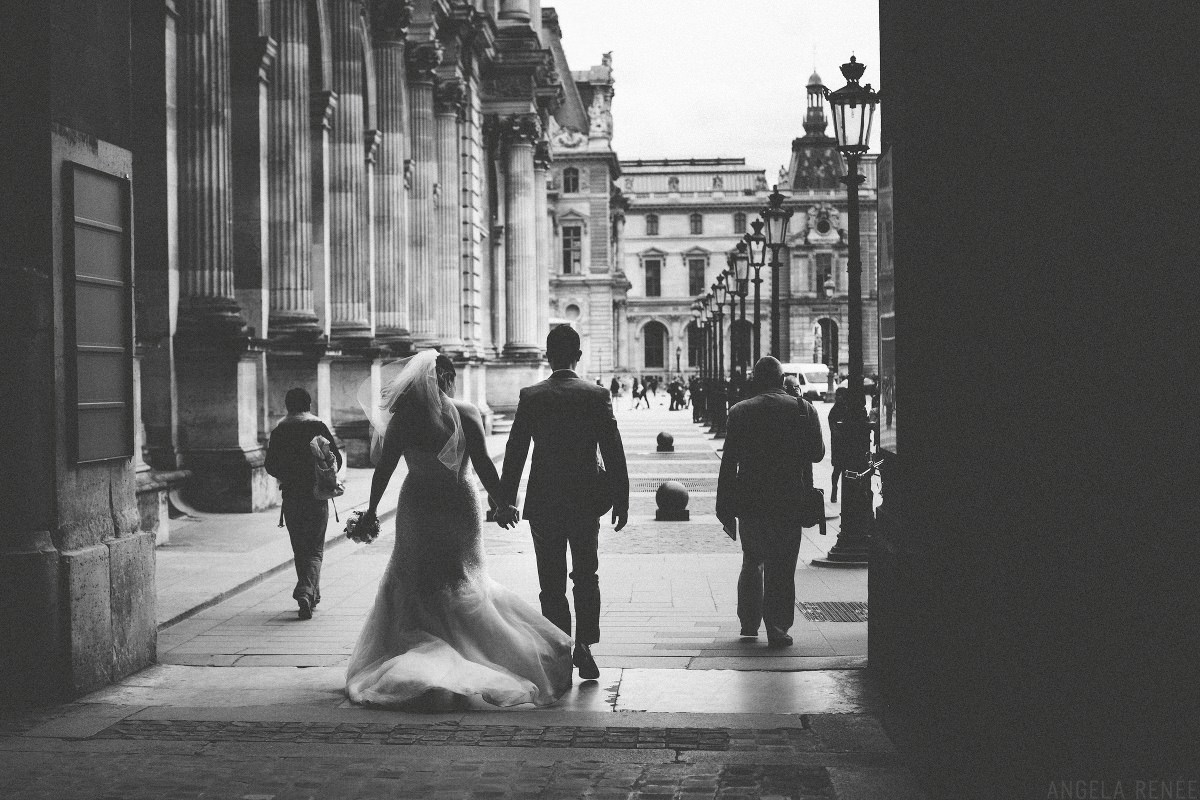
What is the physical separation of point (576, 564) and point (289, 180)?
46.3ft

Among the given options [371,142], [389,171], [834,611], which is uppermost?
[371,142]

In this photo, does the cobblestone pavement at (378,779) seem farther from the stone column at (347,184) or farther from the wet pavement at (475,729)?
the stone column at (347,184)

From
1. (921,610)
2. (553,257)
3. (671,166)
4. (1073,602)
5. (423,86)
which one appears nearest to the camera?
(1073,602)

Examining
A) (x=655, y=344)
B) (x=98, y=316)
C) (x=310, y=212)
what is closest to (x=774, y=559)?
(x=98, y=316)

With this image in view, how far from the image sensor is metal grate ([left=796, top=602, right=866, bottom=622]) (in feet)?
32.1

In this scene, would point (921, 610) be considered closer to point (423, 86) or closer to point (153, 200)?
point (153, 200)

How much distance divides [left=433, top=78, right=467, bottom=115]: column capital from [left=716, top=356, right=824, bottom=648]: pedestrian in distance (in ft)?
86.3

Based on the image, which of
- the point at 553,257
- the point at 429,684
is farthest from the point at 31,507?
the point at 553,257

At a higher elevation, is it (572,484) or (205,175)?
(205,175)

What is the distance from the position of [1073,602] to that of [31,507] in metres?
5.12

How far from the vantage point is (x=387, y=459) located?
7.52 metres

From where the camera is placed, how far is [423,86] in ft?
101

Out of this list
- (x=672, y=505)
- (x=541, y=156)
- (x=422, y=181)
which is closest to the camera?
(x=672, y=505)

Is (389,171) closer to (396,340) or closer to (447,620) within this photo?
(396,340)
